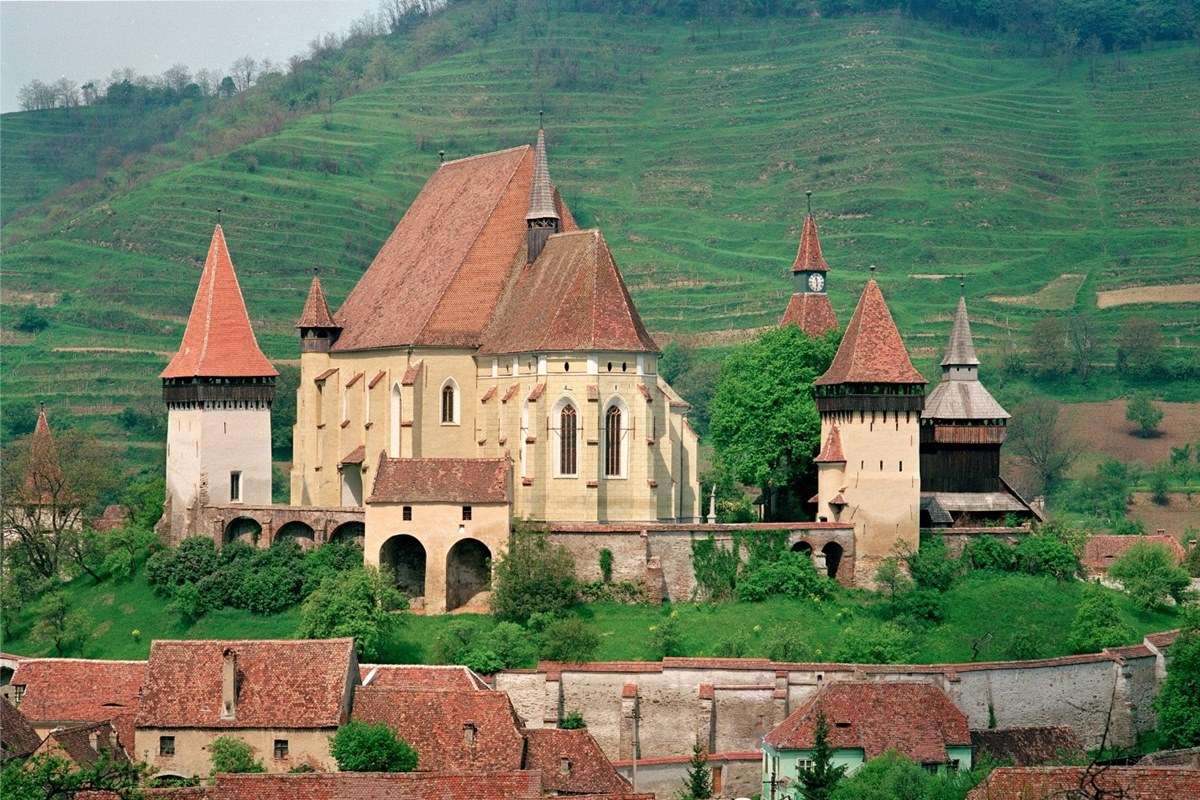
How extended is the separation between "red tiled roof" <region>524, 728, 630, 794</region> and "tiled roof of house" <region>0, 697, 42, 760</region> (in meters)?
11.0

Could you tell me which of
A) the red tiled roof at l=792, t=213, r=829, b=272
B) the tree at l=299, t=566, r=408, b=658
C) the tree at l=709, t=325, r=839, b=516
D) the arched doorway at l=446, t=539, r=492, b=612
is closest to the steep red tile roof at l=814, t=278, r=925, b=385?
the tree at l=709, t=325, r=839, b=516

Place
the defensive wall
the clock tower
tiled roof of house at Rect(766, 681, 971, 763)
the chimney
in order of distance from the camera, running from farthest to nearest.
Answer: the clock tower < the defensive wall < tiled roof of house at Rect(766, 681, 971, 763) < the chimney

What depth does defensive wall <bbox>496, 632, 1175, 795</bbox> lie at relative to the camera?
5609 cm

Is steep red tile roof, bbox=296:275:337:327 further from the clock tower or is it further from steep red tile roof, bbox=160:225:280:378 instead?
the clock tower

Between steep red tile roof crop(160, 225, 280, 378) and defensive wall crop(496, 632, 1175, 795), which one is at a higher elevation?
steep red tile roof crop(160, 225, 280, 378)

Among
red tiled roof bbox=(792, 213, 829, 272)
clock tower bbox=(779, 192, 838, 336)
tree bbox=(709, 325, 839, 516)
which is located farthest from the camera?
red tiled roof bbox=(792, 213, 829, 272)

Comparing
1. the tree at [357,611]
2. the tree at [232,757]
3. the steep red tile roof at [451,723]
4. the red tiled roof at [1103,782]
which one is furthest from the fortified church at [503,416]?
the red tiled roof at [1103,782]

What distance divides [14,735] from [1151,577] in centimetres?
3243

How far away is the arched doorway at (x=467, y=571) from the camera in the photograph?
6284 cm

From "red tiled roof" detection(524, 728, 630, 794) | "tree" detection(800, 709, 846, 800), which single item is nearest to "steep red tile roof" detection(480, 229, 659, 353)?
"red tiled roof" detection(524, 728, 630, 794)

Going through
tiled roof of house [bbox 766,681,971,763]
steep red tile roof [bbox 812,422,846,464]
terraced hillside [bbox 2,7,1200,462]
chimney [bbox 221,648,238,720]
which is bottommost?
tiled roof of house [bbox 766,681,971,763]

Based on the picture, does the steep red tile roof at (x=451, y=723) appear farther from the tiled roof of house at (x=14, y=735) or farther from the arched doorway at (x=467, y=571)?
the arched doorway at (x=467, y=571)

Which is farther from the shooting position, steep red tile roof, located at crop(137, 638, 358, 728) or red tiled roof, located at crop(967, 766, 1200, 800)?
steep red tile roof, located at crop(137, 638, 358, 728)

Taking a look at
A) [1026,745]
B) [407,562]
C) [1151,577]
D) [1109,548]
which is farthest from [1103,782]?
[1109,548]
